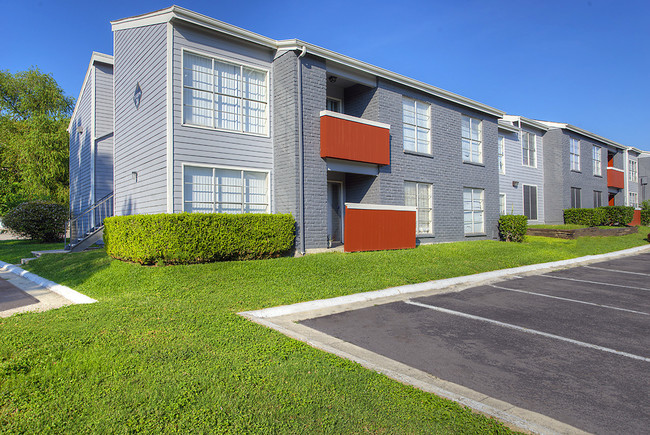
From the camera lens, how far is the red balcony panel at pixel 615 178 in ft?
98.7

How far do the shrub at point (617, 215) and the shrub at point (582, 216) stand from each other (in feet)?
6.63

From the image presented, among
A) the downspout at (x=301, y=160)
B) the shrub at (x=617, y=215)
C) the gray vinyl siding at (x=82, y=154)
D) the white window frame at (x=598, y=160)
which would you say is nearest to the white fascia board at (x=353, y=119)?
the downspout at (x=301, y=160)

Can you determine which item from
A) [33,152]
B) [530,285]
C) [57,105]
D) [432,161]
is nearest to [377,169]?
[432,161]

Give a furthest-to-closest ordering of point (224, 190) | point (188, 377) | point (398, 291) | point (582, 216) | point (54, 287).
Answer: point (582, 216) < point (224, 190) < point (54, 287) < point (398, 291) < point (188, 377)

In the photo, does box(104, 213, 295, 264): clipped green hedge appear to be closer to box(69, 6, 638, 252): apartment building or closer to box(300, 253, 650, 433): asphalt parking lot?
box(69, 6, 638, 252): apartment building

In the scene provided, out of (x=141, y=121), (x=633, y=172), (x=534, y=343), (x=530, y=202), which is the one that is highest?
(x=633, y=172)

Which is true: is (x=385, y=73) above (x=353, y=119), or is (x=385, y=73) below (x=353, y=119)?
above

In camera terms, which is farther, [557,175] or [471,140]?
[557,175]

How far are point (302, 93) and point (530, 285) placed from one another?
805 centimetres

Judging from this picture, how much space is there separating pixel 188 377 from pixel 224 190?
8577 millimetres

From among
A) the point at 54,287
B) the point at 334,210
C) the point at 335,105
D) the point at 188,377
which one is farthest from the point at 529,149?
the point at 188,377

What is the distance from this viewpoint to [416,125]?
1586cm

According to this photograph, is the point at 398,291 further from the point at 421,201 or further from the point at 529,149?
the point at 529,149

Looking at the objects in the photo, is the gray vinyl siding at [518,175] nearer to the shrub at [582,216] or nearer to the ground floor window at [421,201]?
the shrub at [582,216]
